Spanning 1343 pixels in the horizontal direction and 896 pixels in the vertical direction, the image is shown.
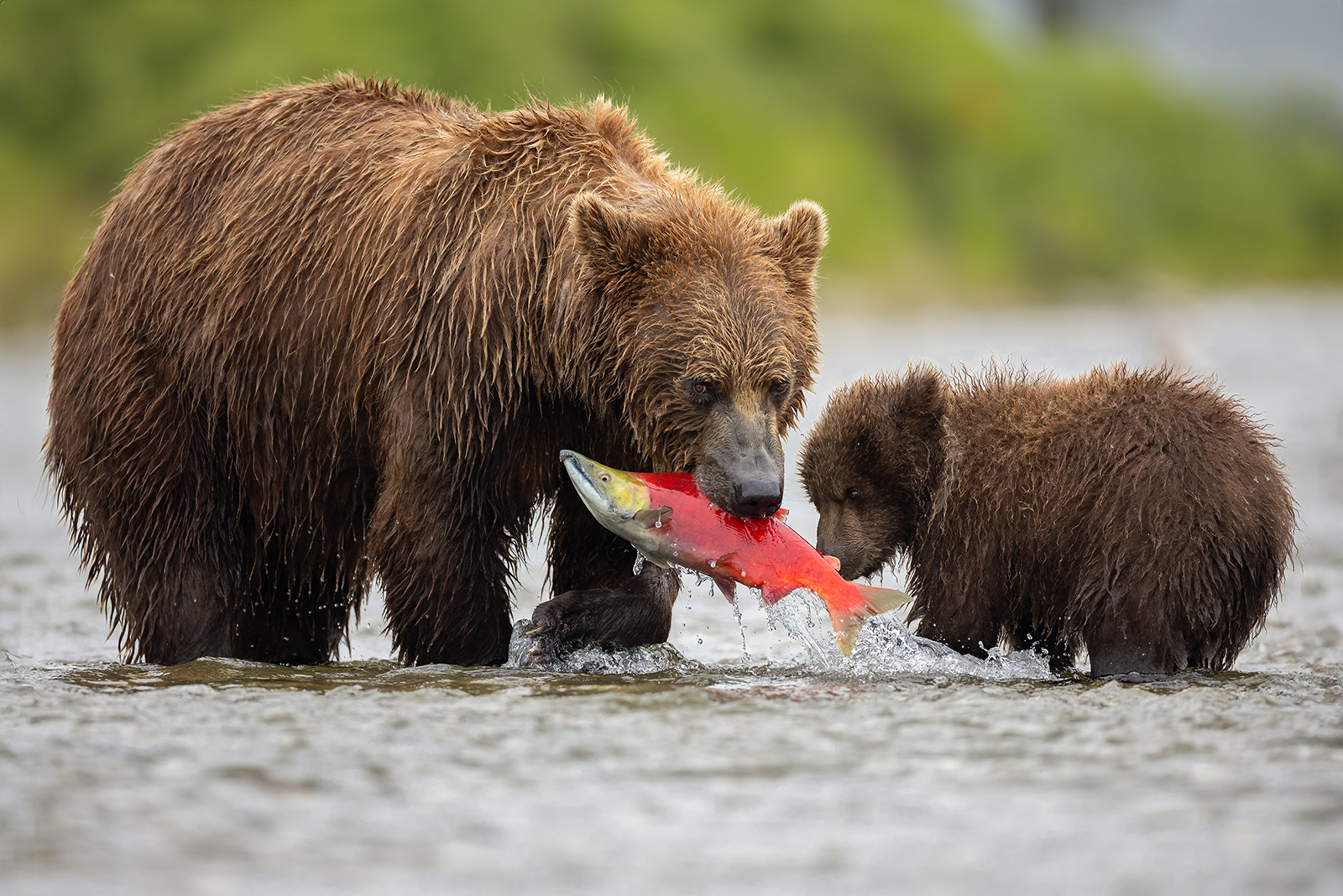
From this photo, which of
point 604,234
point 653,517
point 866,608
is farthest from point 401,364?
point 866,608

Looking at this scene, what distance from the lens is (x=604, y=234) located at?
6051 millimetres

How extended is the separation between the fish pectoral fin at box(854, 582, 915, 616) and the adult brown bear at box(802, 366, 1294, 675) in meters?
0.42

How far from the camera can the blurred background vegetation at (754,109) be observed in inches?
1686

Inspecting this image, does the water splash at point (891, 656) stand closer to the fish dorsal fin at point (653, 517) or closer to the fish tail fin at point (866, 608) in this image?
the fish tail fin at point (866, 608)

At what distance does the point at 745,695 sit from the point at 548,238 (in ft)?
6.26

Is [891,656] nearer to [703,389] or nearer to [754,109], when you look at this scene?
[703,389]

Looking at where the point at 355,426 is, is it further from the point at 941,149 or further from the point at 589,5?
the point at 941,149

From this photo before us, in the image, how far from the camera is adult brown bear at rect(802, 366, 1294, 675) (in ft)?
20.2

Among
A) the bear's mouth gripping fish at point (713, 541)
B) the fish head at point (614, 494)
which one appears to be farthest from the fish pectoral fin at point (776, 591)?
the fish head at point (614, 494)

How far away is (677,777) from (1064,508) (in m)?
2.45

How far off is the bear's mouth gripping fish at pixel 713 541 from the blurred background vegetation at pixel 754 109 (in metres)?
31.2

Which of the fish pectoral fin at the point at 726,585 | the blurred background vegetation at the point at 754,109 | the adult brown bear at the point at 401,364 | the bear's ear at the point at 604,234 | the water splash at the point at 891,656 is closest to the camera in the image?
the bear's ear at the point at 604,234

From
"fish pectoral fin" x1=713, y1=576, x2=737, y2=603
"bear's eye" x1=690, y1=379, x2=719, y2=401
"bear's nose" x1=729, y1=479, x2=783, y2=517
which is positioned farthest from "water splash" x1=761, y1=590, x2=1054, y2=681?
"bear's eye" x1=690, y1=379, x2=719, y2=401

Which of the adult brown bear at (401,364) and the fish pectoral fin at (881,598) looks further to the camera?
the fish pectoral fin at (881,598)
